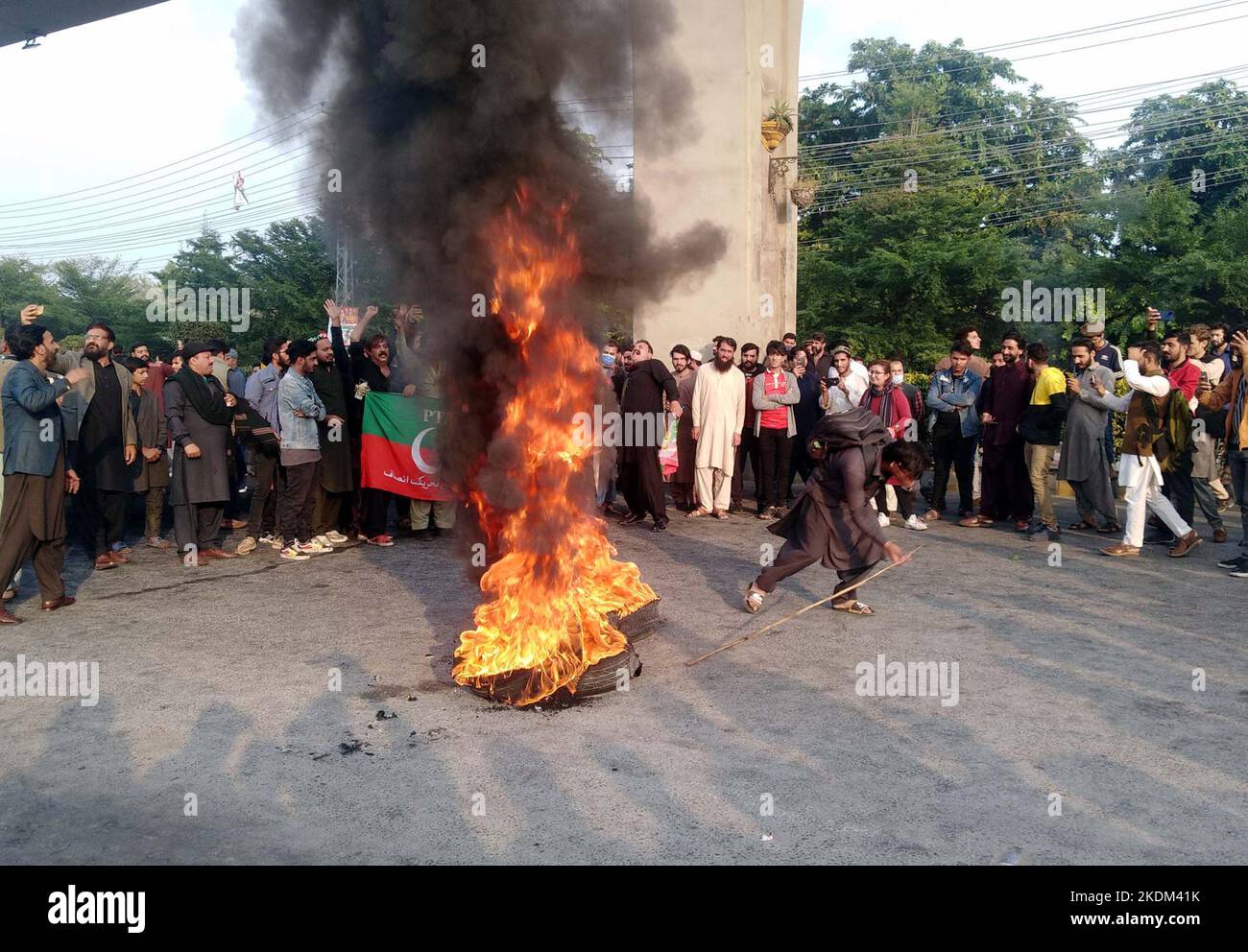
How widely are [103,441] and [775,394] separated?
24.3 ft

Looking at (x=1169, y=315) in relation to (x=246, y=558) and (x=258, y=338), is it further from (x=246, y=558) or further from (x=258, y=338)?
(x=258, y=338)

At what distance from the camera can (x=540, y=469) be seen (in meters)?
6.18

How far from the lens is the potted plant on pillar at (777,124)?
61.0ft

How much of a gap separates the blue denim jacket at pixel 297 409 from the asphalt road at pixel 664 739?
6.27ft

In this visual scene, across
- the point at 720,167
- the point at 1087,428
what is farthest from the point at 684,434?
the point at 1087,428

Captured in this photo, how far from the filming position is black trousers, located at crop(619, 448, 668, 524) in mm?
11375

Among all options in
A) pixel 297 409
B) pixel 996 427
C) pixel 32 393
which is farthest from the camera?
pixel 996 427

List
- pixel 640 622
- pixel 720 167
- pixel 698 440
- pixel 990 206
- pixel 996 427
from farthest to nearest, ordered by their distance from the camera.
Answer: pixel 990 206
pixel 720 167
pixel 698 440
pixel 996 427
pixel 640 622

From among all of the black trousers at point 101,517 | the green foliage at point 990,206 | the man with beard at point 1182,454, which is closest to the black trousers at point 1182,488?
the man with beard at point 1182,454

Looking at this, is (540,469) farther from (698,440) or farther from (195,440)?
(698,440)

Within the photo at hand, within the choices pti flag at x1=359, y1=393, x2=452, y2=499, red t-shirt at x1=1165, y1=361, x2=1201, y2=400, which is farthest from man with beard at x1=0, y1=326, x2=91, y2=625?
red t-shirt at x1=1165, y1=361, x2=1201, y2=400

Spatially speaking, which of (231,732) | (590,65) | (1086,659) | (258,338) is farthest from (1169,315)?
(258,338)

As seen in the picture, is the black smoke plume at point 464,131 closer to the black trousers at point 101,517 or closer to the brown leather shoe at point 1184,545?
the black trousers at point 101,517

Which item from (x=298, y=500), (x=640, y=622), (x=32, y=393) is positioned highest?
(x=32, y=393)
